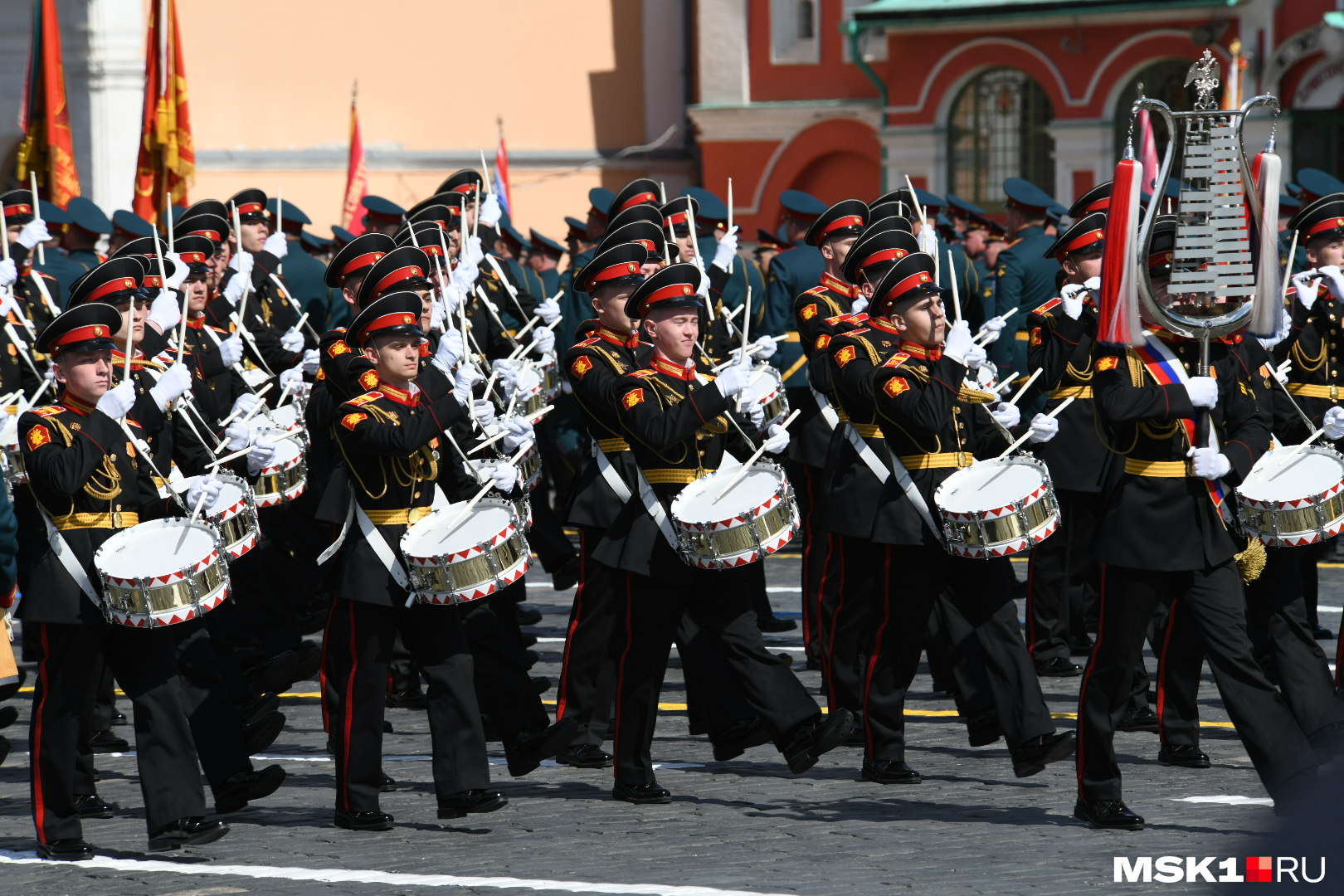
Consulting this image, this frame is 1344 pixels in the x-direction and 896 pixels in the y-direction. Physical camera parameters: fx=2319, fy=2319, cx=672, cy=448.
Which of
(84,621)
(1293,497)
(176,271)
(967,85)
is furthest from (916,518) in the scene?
(967,85)

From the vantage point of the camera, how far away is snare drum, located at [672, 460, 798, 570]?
24.8ft

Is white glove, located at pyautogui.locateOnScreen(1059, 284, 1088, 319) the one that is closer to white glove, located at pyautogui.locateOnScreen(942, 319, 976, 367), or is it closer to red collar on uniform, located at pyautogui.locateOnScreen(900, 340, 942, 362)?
red collar on uniform, located at pyautogui.locateOnScreen(900, 340, 942, 362)

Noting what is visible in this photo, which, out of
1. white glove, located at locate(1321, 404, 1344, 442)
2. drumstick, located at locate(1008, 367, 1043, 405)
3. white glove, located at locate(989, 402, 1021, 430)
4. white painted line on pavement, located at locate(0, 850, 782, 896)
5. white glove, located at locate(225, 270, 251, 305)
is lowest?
white painted line on pavement, located at locate(0, 850, 782, 896)

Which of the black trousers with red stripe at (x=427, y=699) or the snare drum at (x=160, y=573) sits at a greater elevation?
the snare drum at (x=160, y=573)

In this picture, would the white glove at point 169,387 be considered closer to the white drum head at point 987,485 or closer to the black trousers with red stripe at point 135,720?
the black trousers with red stripe at point 135,720

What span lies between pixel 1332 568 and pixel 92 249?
7.32 metres

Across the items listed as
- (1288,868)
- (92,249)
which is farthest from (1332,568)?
(1288,868)

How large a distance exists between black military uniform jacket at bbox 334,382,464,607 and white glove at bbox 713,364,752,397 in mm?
864

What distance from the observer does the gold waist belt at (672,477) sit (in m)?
8.00

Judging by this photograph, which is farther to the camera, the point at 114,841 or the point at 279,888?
the point at 114,841

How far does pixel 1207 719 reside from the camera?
9031 mm

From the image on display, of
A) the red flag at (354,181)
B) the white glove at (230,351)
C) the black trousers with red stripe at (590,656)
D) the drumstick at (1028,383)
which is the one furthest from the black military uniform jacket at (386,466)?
the red flag at (354,181)

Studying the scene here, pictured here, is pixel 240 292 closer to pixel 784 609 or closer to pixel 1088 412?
pixel 784 609

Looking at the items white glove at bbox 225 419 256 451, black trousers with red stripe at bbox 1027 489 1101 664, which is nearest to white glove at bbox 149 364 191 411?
white glove at bbox 225 419 256 451
